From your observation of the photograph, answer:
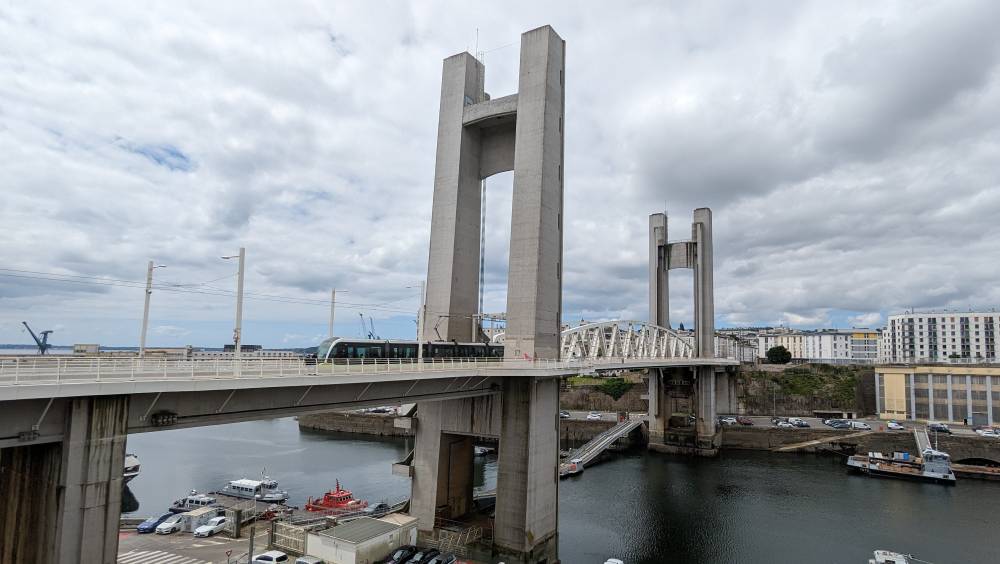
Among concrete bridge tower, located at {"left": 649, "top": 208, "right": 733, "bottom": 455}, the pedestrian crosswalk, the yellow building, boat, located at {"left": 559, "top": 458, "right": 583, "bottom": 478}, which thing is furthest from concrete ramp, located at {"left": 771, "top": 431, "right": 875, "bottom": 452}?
the pedestrian crosswalk

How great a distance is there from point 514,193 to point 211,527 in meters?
22.5

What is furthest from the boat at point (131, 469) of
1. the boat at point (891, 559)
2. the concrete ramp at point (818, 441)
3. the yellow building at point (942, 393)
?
the yellow building at point (942, 393)

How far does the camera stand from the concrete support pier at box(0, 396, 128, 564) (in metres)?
11.9

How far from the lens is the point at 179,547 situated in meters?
24.4

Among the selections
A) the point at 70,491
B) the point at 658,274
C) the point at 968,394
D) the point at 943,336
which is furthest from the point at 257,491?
the point at 943,336

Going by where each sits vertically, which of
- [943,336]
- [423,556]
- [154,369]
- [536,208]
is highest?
[536,208]

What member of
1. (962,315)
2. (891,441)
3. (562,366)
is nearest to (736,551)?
(562,366)

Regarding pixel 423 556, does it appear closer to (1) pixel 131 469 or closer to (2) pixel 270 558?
(2) pixel 270 558

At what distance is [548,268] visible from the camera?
89.7ft

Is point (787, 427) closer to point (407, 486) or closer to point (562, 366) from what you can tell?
point (407, 486)

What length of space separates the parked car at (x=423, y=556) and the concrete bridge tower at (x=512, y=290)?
2950mm

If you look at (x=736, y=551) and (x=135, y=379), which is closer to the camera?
(x=135, y=379)

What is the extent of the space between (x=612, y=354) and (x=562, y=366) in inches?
733

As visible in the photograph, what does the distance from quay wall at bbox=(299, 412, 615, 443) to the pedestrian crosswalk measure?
42.8 meters
